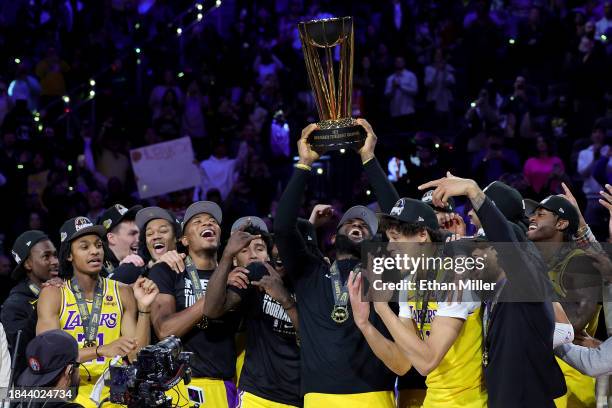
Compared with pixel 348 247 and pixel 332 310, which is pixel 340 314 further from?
pixel 348 247

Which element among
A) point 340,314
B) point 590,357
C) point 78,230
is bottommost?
point 590,357

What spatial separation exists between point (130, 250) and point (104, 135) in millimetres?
6413

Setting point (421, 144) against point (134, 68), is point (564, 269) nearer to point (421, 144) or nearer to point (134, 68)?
point (421, 144)

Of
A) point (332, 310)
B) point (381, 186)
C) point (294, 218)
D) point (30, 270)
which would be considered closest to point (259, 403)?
point (332, 310)

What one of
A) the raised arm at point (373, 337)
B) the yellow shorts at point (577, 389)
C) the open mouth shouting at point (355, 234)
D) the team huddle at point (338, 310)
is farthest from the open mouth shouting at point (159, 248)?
the yellow shorts at point (577, 389)

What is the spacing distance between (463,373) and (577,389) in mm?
1717

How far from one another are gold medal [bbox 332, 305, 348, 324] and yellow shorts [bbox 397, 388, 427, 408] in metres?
0.81

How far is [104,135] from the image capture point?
50.1 feet

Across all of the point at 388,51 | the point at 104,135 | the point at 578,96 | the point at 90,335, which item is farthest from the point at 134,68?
the point at 90,335

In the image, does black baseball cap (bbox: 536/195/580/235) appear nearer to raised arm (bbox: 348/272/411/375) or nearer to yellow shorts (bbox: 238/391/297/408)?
raised arm (bbox: 348/272/411/375)

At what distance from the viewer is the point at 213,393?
23.9 ft

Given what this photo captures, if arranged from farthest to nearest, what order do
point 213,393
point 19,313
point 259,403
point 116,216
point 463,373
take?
point 116,216
point 19,313
point 213,393
point 259,403
point 463,373

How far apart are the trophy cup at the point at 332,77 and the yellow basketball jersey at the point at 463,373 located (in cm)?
150

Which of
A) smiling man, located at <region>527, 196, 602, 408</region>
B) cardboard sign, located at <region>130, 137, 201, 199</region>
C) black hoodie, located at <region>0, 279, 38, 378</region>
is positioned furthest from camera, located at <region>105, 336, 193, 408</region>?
cardboard sign, located at <region>130, 137, 201, 199</region>
